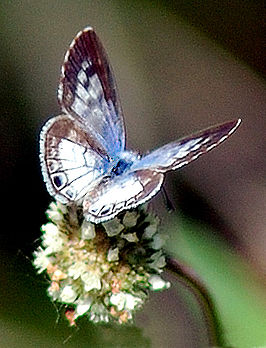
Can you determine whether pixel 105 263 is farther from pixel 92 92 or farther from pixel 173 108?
pixel 173 108

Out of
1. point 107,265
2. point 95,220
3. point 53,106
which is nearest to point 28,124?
point 53,106

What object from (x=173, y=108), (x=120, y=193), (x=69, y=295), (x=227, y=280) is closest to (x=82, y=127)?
(x=120, y=193)

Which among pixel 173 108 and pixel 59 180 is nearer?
pixel 59 180

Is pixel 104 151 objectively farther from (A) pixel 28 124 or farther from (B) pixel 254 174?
(B) pixel 254 174

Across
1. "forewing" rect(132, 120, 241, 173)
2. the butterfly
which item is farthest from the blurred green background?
"forewing" rect(132, 120, 241, 173)

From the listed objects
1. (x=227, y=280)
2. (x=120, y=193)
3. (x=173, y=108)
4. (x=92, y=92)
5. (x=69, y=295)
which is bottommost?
(x=227, y=280)

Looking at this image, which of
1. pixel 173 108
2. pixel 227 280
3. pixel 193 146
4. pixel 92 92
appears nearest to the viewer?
pixel 193 146

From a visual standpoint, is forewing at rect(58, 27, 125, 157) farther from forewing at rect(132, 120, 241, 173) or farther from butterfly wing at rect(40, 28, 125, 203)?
forewing at rect(132, 120, 241, 173)
